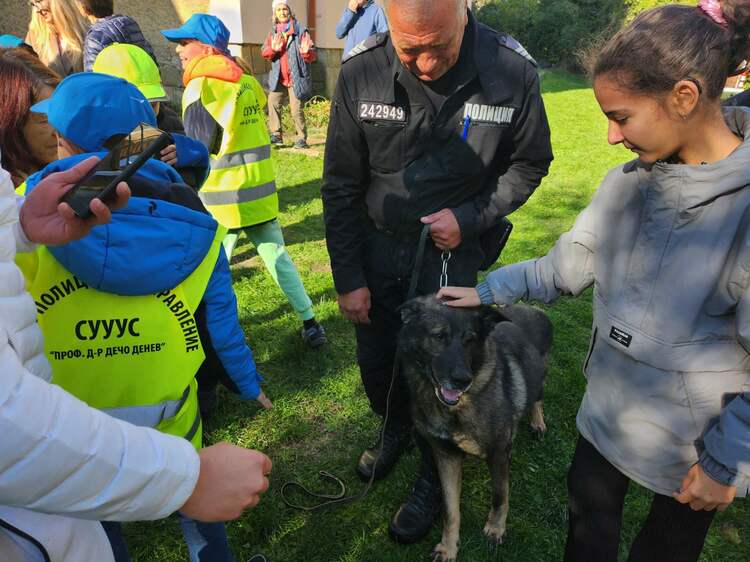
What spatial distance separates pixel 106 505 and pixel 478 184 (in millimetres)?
1823

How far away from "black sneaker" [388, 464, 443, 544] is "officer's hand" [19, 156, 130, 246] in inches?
76.9

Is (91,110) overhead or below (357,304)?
overhead

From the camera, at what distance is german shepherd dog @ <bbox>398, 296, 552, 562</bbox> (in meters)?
2.26

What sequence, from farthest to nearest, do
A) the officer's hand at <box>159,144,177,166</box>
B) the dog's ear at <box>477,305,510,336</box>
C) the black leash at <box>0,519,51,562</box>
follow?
1. the officer's hand at <box>159,144,177,166</box>
2. the dog's ear at <box>477,305,510,336</box>
3. the black leash at <box>0,519,51,562</box>

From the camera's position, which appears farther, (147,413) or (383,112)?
(383,112)

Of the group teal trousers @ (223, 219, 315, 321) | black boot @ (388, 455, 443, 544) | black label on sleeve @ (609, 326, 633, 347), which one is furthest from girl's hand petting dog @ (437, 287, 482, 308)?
teal trousers @ (223, 219, 315, 321)

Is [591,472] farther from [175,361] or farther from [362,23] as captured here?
[362,23]

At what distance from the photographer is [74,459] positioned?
75cm

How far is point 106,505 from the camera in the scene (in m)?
0.81

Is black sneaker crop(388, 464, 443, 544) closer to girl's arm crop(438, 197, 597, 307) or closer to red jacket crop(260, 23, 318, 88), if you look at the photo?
girl's arm crop(438, 197, 597, 307)

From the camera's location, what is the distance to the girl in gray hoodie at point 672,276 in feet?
4.00

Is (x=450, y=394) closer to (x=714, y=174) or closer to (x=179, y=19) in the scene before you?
(x=714, y=174)

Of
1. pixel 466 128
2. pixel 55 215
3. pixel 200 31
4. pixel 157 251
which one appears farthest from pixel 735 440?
pixel 200 31

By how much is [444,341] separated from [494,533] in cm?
100
